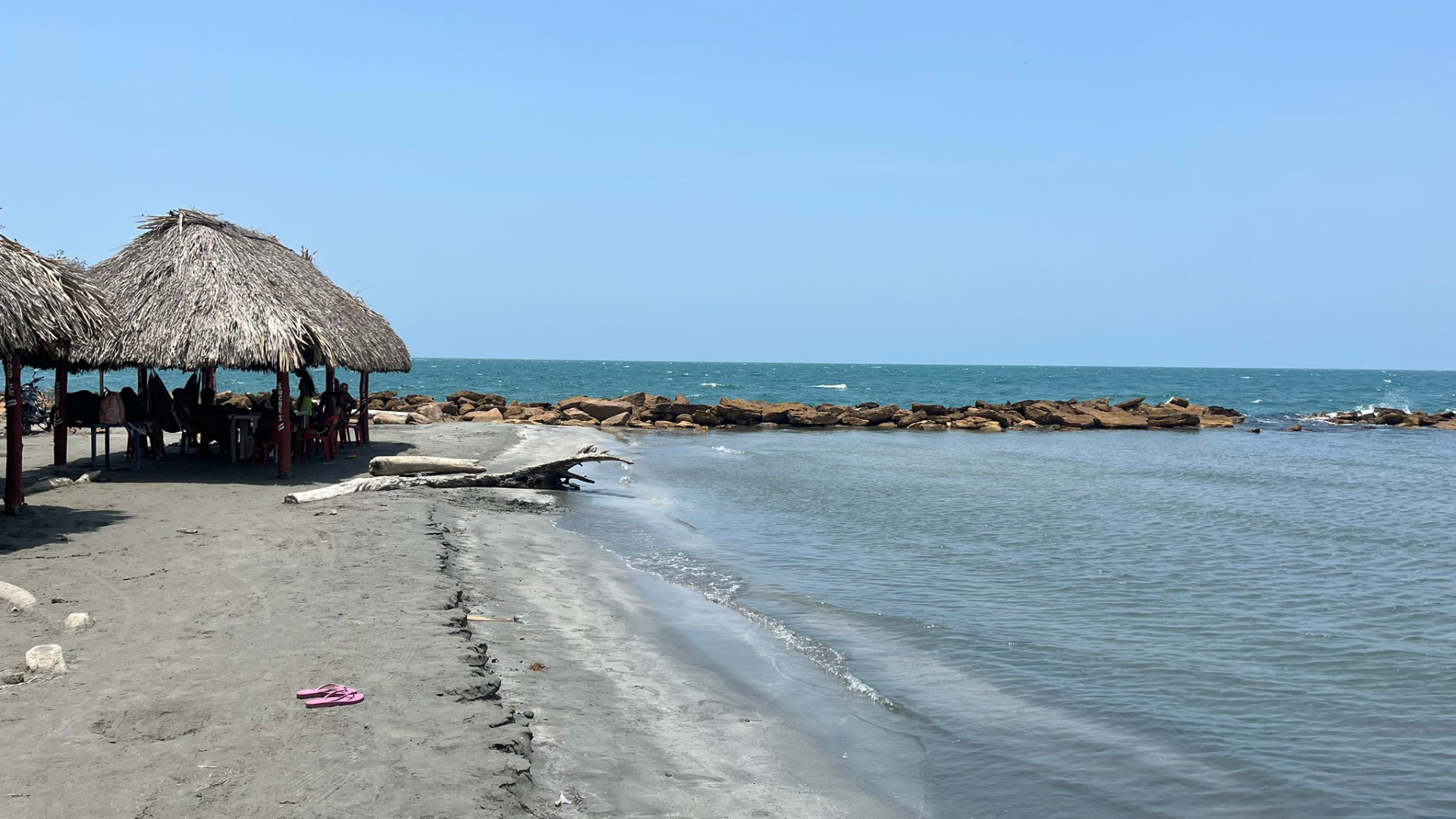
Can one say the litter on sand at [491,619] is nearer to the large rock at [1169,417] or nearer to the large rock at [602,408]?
the large rock at [602,408]

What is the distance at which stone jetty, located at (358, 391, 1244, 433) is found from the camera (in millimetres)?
35312

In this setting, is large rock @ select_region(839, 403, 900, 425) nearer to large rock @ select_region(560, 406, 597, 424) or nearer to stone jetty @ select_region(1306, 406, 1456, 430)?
large rock @ select_region(560, 406, 597, 424)

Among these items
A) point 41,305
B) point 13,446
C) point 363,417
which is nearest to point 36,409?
point 363,417

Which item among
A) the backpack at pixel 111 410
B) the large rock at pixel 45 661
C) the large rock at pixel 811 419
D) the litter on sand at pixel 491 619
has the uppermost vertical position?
the backpack at pixel 111 410

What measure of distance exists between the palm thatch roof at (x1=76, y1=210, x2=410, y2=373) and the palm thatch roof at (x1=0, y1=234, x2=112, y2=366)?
1162 millimetres

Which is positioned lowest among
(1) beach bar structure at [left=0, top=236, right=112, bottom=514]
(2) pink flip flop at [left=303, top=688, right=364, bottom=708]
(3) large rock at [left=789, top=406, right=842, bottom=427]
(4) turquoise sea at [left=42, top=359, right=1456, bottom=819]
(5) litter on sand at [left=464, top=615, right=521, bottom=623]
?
(4) turquoise sea at [left=42, top=359, right=1456, bottom=819]

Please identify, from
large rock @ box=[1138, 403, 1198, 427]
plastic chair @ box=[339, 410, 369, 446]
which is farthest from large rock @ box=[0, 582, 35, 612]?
large rock @ box=[1138, 403, 1198, 427]

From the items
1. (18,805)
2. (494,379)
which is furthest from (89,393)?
(494,379)

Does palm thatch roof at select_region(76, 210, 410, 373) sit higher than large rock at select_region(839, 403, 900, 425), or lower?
higher

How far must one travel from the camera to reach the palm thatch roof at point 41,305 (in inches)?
413

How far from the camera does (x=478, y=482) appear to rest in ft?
53.6

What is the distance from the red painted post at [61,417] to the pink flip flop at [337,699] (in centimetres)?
1164

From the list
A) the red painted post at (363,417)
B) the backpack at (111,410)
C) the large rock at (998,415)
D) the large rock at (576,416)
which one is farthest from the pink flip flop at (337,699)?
the large rock at (998,415)

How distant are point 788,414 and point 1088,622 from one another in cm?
3021
